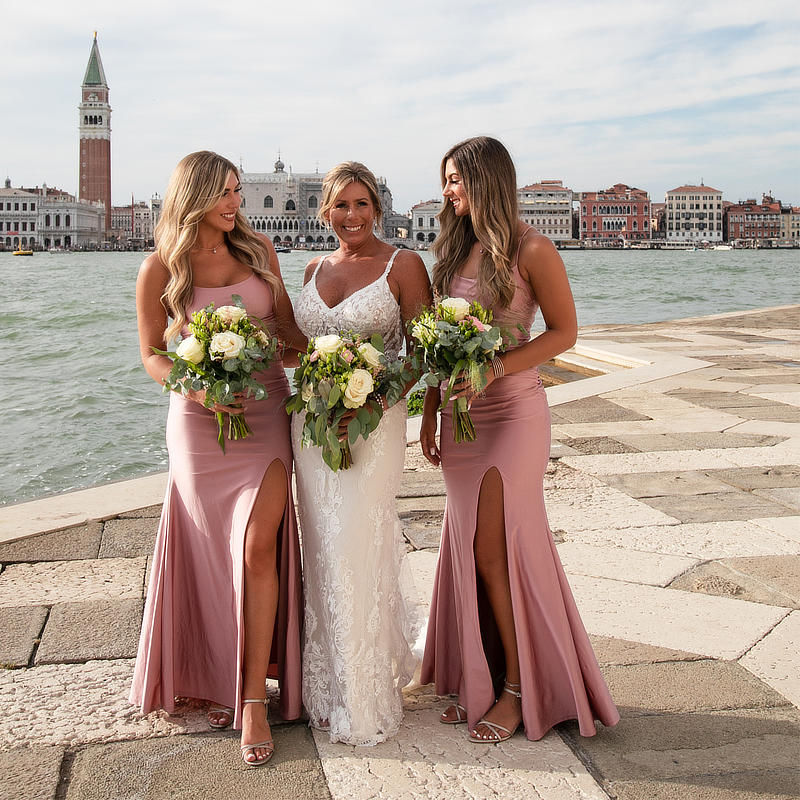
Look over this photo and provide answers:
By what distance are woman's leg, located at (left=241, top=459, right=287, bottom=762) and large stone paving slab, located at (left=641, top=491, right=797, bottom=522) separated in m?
2.20

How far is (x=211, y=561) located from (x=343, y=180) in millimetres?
962

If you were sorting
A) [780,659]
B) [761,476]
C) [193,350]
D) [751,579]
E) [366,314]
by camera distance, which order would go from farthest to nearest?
[761,476] < [751,579] < [780,659] < [366,314] < [193,350]

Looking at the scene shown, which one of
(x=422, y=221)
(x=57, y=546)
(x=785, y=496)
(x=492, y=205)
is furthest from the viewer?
(x=422, y=221)

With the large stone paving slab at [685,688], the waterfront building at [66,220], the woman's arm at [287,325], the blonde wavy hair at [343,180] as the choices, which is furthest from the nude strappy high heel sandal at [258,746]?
the waterfront building at [66,220]

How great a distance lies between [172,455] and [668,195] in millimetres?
124603

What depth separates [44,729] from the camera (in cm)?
223

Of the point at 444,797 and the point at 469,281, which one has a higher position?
the point at 469,281

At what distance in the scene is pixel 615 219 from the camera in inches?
4776

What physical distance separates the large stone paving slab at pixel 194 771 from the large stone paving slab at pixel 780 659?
46.0 inches

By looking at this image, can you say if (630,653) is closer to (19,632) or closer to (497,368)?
(497,368)

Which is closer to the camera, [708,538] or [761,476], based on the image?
[708,538]

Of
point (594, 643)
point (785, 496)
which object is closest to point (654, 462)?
point (785, 496)

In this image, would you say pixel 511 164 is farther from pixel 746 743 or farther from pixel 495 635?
pixel 746 743

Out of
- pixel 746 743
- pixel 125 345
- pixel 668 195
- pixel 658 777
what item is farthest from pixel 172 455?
pixel 668 195
